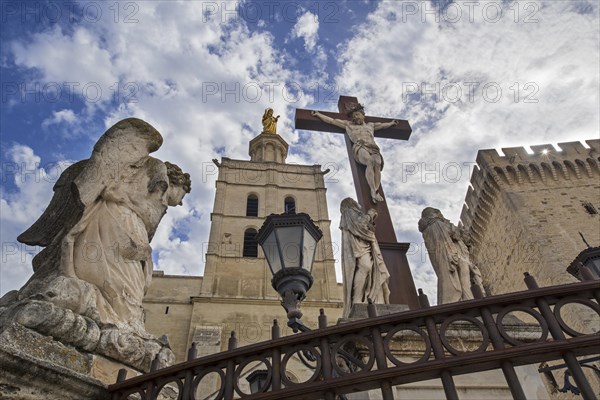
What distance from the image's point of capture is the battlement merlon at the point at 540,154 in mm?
20859

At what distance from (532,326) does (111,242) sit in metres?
3.52

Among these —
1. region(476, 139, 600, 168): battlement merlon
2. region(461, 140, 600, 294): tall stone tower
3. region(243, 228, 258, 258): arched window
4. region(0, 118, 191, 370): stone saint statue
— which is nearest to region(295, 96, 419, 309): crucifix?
region(0, 118, 191, 370): stone saint statue

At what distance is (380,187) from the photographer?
6.36 m

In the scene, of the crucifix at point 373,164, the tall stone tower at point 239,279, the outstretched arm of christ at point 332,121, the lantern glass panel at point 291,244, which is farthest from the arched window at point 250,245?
the lantern glass panel at point 291,244

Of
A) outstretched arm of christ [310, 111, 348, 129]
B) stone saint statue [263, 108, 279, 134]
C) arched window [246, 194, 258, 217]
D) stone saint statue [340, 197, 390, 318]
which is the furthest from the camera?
stone saint statue [263, 108, 279, 134]

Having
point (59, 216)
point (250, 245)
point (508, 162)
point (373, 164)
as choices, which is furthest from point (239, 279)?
point (59, 216)

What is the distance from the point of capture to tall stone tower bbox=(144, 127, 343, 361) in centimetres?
2009

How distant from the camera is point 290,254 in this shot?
3.20 metres

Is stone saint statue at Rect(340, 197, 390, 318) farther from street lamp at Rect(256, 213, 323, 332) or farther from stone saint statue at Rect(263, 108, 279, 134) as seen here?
stone saint statue at Rect(263, 108, 279, 134)

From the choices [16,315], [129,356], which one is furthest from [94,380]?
[16,315]

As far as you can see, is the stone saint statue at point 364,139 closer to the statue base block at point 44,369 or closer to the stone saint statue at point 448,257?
the stone saint statue at point 448,257

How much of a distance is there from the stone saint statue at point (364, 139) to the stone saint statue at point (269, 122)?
102ft

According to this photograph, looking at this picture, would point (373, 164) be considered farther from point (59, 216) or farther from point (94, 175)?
point (59, 216)

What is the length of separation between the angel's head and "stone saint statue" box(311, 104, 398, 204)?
304 cm
